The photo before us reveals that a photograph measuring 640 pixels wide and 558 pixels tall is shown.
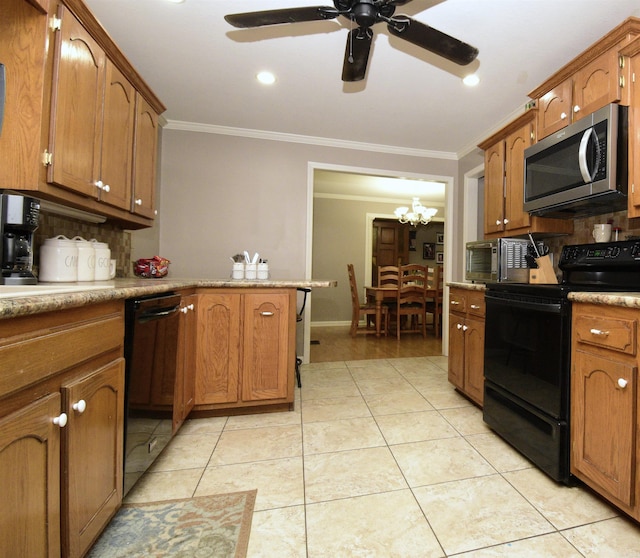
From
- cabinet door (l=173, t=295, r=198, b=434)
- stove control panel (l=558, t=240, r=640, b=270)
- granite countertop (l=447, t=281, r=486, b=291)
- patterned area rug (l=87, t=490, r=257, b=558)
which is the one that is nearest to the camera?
patterned area rug (l=87, t=490, r=257, b=558)

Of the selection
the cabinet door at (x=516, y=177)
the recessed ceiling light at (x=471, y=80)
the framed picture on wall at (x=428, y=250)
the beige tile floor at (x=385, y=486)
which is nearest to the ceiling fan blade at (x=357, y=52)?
the recessed ceiling light at (x=471, y=80)

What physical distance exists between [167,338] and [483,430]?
1.92 meters

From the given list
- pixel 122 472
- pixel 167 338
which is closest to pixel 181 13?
pixel 167 338

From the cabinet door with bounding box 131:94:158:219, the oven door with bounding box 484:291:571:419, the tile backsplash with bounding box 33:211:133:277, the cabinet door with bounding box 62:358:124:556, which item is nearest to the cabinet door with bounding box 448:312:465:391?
the oven door with bounding box 484:291:571:419

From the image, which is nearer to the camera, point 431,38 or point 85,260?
point 431,38

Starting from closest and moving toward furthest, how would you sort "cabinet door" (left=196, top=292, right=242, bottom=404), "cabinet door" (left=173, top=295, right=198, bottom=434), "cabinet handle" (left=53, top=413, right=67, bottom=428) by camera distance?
"cabinet handle" (left=53, top=413, right=67, bottom=428), "cabinet door" (left=173, top=295, right=198, bottom=434), "cabinet door" (left=196, top=292, right=242, bottom=404)

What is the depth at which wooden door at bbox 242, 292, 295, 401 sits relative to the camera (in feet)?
6.27

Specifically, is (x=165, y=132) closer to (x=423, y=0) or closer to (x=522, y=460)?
(x=423, y=0)

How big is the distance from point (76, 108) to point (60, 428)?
130 cm

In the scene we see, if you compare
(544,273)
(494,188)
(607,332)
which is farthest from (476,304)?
(494,188)

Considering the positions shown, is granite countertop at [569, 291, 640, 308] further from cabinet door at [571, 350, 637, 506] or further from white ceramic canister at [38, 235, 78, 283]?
white ceramic canister at [38, 235, 78, 283]

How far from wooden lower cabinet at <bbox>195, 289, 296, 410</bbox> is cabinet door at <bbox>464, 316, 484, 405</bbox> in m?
1.30

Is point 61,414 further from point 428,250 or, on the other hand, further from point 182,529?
point 428,250

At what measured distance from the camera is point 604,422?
1.17 metres
